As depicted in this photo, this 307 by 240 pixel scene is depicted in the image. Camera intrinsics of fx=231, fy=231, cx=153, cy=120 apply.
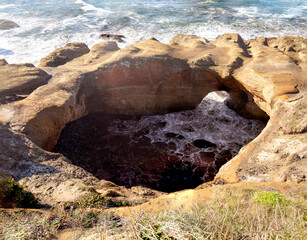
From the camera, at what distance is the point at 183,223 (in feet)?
11.6

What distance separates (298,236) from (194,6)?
129 ft

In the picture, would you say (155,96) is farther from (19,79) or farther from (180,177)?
(19,79)

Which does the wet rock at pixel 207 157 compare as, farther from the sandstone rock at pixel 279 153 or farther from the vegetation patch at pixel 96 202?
the vegetation patch at pixel 96 202

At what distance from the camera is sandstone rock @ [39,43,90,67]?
53.9ft

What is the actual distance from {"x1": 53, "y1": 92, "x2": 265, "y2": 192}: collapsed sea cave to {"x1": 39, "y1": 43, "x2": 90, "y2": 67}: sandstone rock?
5.03 m

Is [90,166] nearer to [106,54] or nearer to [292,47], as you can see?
[106,54]

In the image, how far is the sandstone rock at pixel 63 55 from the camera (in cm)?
1644

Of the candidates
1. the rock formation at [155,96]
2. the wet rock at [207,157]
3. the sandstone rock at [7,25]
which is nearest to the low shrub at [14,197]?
the rock formation at [155,96]

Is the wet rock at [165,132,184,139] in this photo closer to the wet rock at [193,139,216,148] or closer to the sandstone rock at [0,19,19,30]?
the wet rock at [193,139,216,148]

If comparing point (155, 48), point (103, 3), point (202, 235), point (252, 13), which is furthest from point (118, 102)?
point (103, 3)

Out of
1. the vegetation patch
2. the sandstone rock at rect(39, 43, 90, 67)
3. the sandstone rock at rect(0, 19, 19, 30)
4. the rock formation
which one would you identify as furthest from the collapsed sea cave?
the sandstone rock at rect(0, 19, 19, 30)

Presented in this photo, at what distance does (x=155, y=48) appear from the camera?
1514 centimetres

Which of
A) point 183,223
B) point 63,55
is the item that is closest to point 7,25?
point 63,55

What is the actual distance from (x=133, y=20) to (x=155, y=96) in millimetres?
21380
